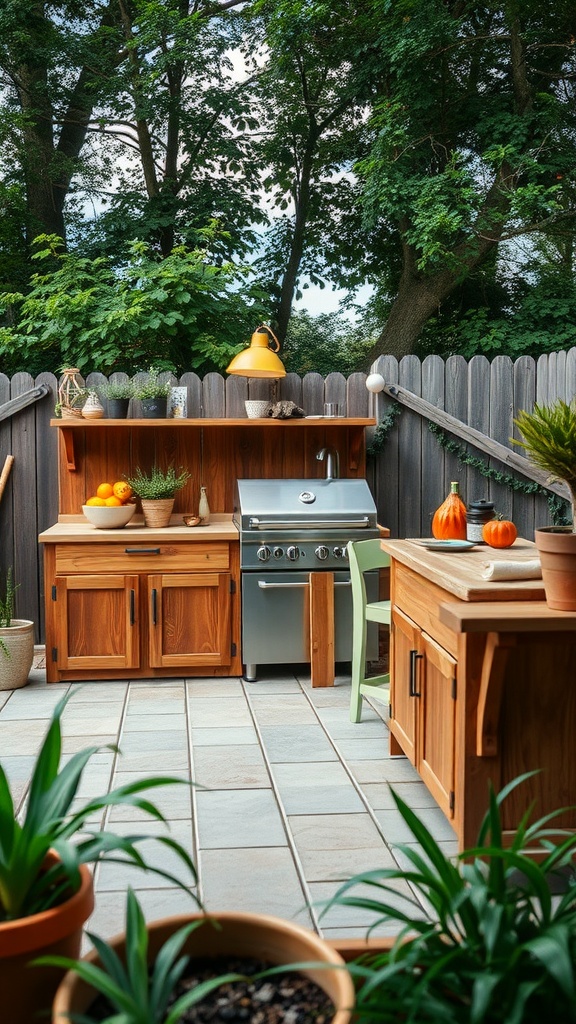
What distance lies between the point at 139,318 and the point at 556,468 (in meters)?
4.91

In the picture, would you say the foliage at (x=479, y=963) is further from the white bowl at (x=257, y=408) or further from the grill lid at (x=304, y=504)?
the white bowl at (x=257, y=408)

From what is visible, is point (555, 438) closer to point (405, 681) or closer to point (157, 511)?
point (405, 681)

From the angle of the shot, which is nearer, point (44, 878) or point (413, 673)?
point (44, 878)

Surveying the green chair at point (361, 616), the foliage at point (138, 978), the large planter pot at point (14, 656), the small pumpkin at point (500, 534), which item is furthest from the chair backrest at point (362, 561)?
the foliage at point (138, 978)

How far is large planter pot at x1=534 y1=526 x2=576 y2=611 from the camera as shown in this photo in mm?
2467

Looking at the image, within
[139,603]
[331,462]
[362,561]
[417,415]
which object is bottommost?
[139,603]

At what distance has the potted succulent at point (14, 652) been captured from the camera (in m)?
4.95

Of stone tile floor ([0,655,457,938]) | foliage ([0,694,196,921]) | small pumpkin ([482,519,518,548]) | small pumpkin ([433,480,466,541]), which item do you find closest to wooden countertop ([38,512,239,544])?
stone tile floor ([0,655,457,938])

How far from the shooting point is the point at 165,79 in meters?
10.4

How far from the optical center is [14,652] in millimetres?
4965

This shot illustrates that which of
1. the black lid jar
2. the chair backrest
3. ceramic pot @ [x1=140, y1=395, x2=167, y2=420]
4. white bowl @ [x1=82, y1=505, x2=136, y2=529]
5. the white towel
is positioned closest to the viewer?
the white towel

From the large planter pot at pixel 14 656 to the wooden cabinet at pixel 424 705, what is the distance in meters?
2.22

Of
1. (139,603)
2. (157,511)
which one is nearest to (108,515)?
(157,511)

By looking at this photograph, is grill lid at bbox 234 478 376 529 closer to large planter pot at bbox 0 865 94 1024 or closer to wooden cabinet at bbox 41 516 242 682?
wooden cabinet at bbox 41 516 242 682
